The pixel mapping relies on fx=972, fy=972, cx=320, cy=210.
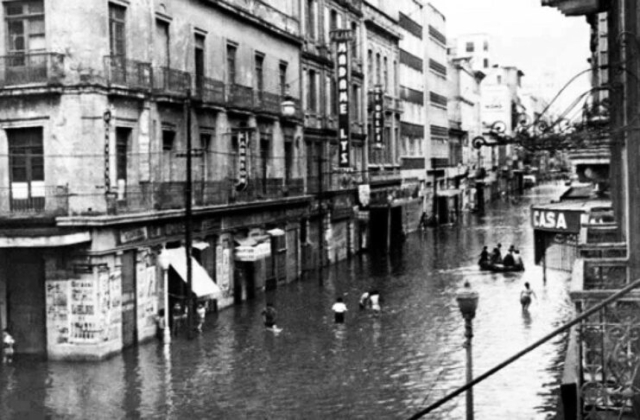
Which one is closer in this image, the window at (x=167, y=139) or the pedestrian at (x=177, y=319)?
the pedestrian at (x=177, y=319)

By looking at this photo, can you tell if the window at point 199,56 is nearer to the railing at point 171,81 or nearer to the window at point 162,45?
the railing at point 171,81

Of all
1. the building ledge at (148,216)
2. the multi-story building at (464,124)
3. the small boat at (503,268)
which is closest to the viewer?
the building ledge at (148,216)

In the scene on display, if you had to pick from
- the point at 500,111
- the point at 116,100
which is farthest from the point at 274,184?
the point at 500,111

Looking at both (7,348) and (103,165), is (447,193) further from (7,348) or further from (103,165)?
(7,348)

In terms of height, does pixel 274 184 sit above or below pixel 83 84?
below

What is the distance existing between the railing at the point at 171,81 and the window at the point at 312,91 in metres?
18.5

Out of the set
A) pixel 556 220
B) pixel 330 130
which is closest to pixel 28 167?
pixel 556 220

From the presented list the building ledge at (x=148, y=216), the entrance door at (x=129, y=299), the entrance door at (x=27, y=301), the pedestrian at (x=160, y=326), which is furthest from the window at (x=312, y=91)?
the entrance door at (x=27, y=301)

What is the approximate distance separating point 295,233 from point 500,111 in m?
109

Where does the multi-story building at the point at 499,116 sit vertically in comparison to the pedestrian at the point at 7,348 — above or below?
above

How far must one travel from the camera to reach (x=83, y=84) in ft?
94.8

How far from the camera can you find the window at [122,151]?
102ft

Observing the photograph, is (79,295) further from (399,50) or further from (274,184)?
(399,50)

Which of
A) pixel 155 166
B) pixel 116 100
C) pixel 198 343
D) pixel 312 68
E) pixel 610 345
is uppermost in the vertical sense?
pixel 312 68
